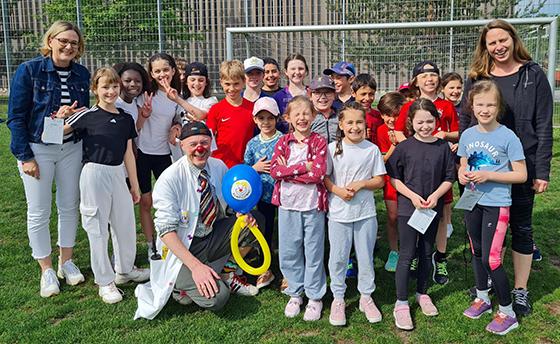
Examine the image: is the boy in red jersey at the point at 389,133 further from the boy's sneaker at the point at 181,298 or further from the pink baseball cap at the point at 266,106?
the boy's sneaker at the point at 181,298

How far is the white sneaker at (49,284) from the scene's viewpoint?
12.8ft

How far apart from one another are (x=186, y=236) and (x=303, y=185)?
3.19 ft

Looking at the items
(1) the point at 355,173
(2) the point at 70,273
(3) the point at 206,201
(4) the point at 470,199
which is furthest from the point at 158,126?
(4) the point at 470,199

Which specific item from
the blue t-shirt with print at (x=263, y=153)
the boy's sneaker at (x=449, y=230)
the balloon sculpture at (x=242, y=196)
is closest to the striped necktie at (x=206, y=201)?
the balloon sculpture at (x=242, y=196)

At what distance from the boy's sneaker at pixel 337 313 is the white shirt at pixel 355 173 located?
2.05 ft

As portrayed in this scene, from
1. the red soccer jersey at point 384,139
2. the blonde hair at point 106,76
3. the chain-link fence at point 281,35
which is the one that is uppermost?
the chain-link fence at point 281,35

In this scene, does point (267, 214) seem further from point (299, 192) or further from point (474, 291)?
point (474, 291)

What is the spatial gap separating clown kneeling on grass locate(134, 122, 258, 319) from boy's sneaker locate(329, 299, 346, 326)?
0.82m

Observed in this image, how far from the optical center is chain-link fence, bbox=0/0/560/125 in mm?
10352

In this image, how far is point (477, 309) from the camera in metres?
3.53

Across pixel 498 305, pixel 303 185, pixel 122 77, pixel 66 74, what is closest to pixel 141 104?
pixel 122 77

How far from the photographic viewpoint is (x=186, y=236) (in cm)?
359

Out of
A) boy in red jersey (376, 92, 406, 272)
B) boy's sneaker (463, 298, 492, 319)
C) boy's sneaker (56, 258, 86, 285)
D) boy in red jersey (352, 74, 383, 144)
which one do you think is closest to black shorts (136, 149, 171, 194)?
boy's sneaker (56, 258, 86, 285)

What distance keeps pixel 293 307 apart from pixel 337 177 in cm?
105
